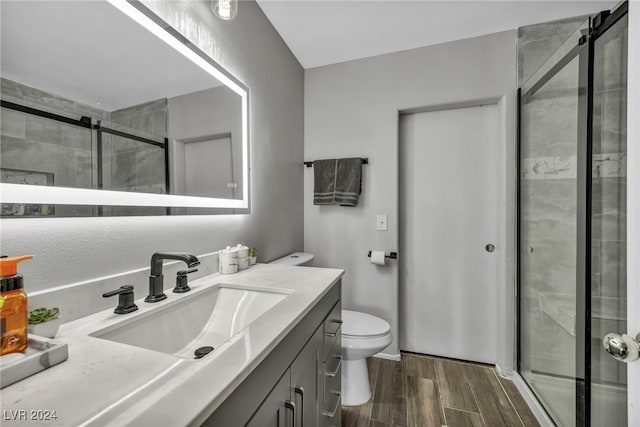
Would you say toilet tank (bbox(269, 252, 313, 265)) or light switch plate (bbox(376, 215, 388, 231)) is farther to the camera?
light switch plate (bbox(376, 215, 388, 231))

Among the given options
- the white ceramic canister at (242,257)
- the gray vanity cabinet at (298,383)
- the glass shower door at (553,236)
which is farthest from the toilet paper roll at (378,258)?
the white ceramic canister at (242,257)

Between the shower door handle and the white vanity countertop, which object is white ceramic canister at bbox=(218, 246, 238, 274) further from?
the shower door handle

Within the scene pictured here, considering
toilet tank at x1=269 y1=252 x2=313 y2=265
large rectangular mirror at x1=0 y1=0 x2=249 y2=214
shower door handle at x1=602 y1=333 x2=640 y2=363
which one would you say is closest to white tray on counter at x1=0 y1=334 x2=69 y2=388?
large rectangular mirror at x1=0 y1=0 x2=249 y2=214

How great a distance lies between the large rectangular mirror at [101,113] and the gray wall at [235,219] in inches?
2.1

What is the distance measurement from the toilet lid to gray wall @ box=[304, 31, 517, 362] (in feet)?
1.16

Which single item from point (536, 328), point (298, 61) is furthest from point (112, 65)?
point (536, 328)

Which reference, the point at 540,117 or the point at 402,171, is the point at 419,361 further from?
the point at 540,117

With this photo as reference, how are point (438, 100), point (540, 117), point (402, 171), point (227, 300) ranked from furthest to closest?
point (402, 171), point (438, 100), point (540, 117), point (227, 300)

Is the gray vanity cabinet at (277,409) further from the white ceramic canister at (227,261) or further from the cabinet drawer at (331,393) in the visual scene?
the white ceramic canister at (227,261)

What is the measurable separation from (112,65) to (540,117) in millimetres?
2121

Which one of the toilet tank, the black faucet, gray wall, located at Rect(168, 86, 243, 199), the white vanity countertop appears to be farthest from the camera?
the toilet tank

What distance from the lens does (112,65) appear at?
0.84 metres

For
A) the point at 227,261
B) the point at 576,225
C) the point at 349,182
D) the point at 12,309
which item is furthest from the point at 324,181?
the point at 12,309

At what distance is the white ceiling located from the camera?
163cm
